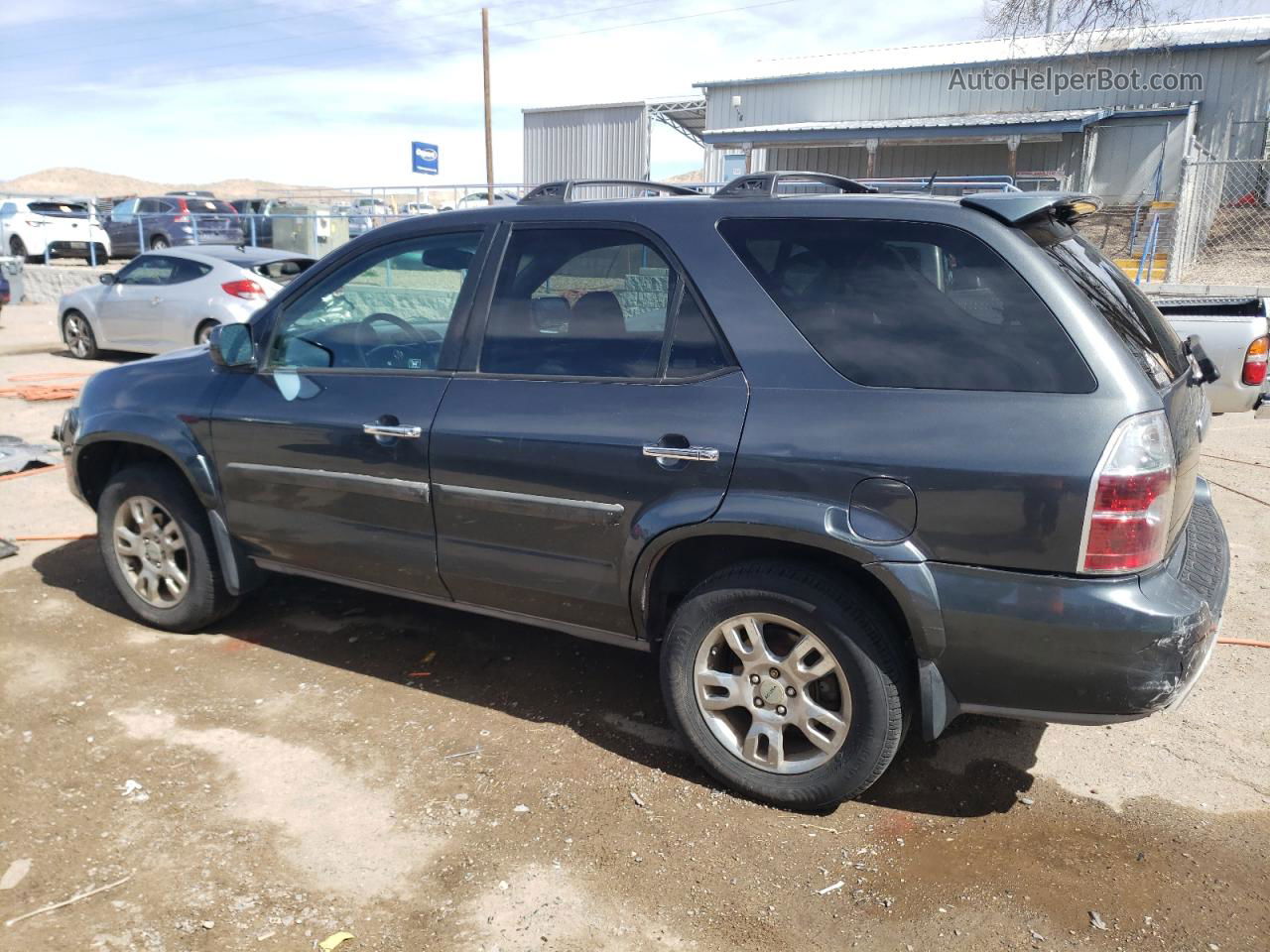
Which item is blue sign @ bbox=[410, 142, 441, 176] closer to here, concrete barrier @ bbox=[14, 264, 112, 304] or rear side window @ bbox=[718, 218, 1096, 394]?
concrete barrier @ bbox=[14, 264, 112, 304]

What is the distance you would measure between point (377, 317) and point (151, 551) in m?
1.57

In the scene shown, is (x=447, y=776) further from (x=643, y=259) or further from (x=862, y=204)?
(x=862, y=204)

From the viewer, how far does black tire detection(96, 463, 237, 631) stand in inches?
174

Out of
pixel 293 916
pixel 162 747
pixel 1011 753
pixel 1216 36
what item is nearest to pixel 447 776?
pixel 293 916

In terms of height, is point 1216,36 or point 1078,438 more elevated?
point 1216,36

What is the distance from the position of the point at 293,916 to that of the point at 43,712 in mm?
1773

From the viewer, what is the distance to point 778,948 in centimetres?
262

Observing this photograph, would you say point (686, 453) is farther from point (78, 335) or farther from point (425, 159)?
point (425, 159)

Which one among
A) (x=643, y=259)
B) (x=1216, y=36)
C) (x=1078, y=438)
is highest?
(x=1216, y=36)

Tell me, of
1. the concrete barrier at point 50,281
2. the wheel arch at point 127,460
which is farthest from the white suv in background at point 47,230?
the wheel arch at point 127,460

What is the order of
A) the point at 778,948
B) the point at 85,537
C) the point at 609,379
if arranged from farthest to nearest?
the point at 85,537 → the point at 609,379 → the point at 778,948

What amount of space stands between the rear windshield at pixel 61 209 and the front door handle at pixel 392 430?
23.6 meters

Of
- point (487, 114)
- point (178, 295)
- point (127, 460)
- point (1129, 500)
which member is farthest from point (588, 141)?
point (1129, 500)

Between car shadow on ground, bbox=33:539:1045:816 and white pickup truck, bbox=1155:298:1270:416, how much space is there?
3915 mm
